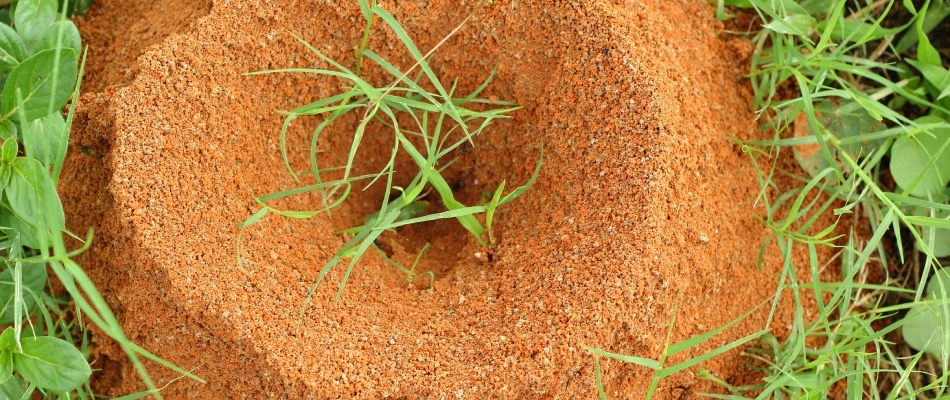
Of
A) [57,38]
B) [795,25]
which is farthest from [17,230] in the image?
[795,25]

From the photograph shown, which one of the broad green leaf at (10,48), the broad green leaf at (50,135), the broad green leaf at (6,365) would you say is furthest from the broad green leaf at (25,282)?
the broad green leaf at (10,48)

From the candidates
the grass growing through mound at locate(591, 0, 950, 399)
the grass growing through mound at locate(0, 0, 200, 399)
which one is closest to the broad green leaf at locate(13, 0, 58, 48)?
the grass growing through mound at locate(0, 0, 200, 399)

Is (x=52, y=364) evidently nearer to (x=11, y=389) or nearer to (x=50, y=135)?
(x=11, y=389)

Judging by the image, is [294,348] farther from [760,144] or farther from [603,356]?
[760,144]

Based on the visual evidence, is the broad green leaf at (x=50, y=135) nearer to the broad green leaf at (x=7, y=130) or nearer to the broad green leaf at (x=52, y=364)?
the broad green leaf at (x=7, y=130)

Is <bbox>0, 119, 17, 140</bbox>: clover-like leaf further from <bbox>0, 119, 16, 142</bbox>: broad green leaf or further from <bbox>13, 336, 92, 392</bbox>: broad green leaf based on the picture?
<bbox>13, 336, 92, 392</bbox>: broad green leaf
